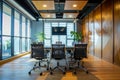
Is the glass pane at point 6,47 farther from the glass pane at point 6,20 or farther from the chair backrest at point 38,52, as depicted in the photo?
the chair backrest at point 38,52

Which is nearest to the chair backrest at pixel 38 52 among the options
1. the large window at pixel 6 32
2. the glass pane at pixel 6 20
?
the large window at pixel 6 32

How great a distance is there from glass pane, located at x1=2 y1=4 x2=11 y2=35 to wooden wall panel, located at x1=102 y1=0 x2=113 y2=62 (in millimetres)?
5296

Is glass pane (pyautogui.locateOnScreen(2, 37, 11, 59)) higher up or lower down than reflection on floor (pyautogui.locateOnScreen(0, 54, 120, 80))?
higher up

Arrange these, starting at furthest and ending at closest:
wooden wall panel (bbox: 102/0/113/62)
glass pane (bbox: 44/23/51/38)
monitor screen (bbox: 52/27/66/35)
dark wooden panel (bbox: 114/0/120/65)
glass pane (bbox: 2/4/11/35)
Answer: glass pane (bbox: 44/23/51/38) → monitor screen (bbox: 52/27/66/35) → glass pane (bbox: 2/4/11/35) → wooden wall panel (bbox: 102/0/113/62) → dark wooden panel (bbox: 114/0/120/65)

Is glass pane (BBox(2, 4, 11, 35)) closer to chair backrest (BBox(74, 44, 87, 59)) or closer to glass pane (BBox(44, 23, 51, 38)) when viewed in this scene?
chair backrest (BBox(74, 44, 87, 59))

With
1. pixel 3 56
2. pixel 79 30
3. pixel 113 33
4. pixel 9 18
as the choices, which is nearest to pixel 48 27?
pixel 79 30

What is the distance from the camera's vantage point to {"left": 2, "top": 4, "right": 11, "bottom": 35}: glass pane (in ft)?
28.9

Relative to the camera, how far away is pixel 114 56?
25.1 feet

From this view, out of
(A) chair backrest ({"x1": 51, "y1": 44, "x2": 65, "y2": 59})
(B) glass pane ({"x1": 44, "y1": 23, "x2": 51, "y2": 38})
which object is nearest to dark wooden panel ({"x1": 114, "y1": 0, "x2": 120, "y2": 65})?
(A) chair backrest ({"x1": 51, "y1": 44, "x2": 65, "y2": 59})

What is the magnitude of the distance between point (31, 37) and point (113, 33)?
10.7 meters

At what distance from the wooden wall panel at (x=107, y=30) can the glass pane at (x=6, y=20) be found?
5.30 metres

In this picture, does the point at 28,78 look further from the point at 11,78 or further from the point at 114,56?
the point at 114,56

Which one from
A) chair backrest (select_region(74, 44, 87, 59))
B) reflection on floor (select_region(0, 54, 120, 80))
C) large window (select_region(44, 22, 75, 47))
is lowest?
reflection on floor (select_region(0, 54, 120, 80))

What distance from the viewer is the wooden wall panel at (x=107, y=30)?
8.04m
